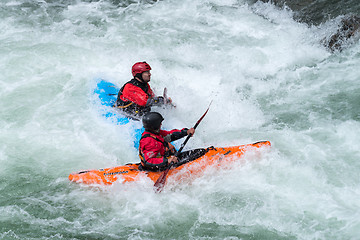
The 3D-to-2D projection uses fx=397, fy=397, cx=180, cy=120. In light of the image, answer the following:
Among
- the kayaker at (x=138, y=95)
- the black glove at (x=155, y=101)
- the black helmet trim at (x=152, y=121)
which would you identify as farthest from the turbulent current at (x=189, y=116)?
A: the black helmet trim at (x=152, y=121)

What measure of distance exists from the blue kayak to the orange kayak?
32.0 inches

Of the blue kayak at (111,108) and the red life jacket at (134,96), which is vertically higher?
the red life jacket at (134,96)

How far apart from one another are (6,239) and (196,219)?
2.34m

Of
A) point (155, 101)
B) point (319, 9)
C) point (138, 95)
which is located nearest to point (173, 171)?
point (155, 101)

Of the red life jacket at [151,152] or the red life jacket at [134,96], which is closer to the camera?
the red life jacket at [151,152]

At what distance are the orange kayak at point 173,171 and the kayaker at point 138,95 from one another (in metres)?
1.18

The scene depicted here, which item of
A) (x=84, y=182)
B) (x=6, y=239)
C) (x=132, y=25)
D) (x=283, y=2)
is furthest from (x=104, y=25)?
(x=6, y=239)

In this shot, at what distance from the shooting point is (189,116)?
7.23 meters

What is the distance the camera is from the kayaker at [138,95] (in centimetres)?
639

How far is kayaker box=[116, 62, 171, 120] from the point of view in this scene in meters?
6.39

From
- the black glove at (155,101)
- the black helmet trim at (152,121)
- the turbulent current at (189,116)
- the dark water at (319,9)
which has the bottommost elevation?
the turbulent current at (189,116)

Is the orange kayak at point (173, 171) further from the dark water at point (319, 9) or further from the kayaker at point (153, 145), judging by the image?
the dark water at point (319, 9)

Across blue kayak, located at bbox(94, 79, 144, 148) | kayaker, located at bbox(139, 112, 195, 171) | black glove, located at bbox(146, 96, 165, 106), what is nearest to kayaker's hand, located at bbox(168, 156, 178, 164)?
kayaker, located at bbox(139, 112, 195, 171)

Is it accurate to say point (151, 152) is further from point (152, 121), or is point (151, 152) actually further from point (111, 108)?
point (111, 108)
